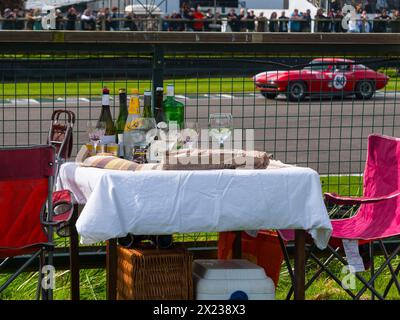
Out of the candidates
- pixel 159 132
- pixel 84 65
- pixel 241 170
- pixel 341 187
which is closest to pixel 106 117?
pixel 159 132

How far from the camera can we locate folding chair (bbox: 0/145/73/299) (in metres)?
4.48

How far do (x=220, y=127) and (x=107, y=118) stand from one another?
57 centimetres

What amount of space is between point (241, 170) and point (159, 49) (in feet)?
6.22

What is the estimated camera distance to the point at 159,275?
439cm

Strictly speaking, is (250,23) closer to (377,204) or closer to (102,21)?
(102,21)

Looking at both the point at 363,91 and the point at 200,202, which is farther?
the point at 363,91

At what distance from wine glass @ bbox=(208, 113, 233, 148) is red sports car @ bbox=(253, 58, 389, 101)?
1.73m

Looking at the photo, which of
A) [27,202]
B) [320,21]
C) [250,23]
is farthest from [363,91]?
[250,23]

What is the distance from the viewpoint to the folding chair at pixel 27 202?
448 centimetres

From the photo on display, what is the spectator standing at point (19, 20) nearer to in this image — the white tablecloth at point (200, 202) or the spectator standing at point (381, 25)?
the spectator standing at point (381, 25)

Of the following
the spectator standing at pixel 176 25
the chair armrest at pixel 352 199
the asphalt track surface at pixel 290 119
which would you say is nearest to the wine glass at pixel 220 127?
the chair armrest at pixel 352 199

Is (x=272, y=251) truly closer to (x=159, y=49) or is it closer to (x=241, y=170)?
(x=241, y=170)
